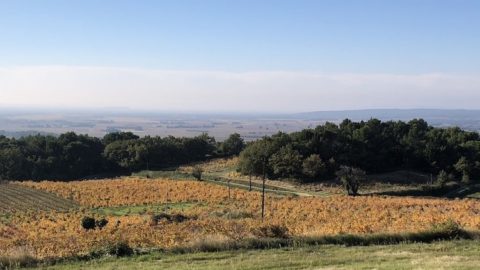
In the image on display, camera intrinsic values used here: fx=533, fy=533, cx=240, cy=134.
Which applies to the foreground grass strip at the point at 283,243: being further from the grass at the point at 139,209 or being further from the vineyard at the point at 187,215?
the grass at the point at 139,209

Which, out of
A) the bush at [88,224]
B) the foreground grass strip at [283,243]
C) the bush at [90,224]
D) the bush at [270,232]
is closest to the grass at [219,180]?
the bush at [90,224]

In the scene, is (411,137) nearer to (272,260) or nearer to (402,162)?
(402,162)

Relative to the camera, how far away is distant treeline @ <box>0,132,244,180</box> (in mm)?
86812

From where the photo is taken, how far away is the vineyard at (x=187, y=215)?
57.3 ft

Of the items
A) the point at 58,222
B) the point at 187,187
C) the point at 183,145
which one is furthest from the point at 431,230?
the point at 183,145

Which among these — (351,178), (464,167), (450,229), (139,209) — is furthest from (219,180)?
(450,229)

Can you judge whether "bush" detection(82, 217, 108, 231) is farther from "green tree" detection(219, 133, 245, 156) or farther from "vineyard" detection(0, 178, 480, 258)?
"green tree" detection(219, 133, 245, 156)

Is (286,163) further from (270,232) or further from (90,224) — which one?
(270,232)

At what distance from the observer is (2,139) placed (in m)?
98.8

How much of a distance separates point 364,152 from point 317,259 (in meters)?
59.5

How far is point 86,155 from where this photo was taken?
9400cm

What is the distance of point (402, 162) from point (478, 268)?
65471 millimetres

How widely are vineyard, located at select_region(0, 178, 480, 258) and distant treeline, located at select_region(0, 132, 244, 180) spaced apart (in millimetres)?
20257

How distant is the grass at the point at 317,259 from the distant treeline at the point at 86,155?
7765cm
